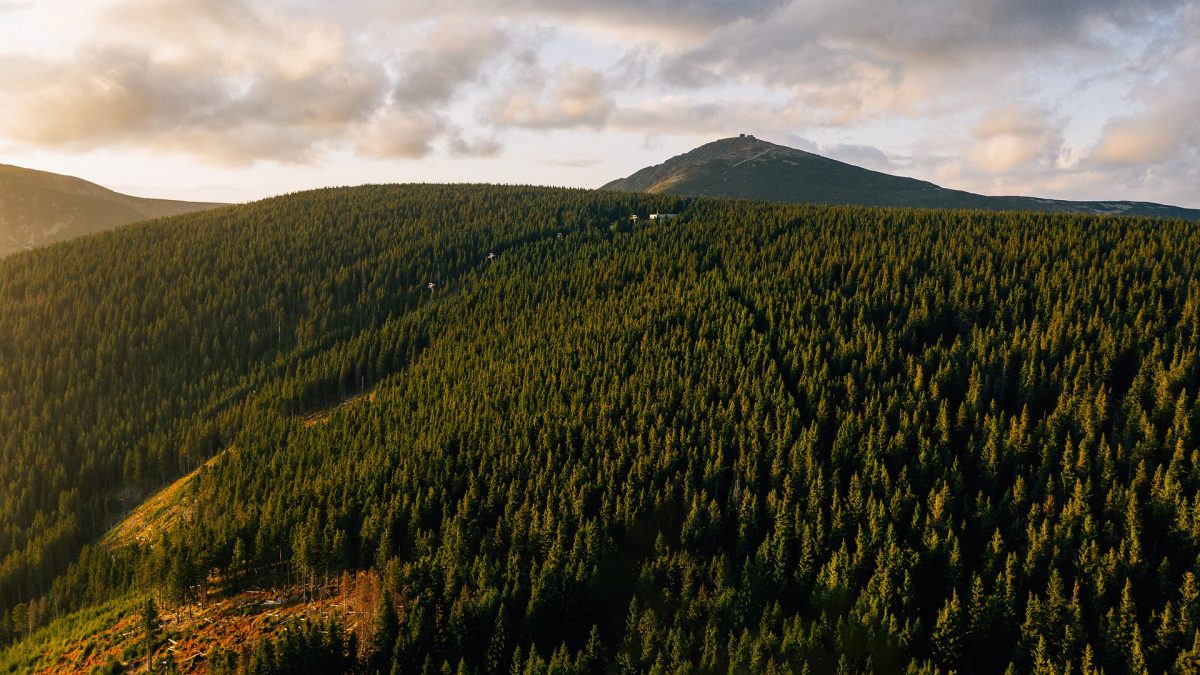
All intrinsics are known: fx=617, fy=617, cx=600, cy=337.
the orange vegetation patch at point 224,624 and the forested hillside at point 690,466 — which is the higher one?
the forested hillside at point 690,466

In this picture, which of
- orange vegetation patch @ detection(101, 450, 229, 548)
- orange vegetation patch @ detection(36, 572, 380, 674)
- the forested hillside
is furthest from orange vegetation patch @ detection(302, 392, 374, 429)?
orange vegetation patch @ detection(36, 572, 380, 674)

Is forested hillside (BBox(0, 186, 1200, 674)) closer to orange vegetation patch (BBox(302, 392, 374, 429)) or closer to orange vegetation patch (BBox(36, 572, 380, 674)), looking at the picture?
orange vegetation patch (BBox(302, 392, 374, 429))

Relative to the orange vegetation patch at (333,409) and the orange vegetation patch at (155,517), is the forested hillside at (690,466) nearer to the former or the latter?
the orange vegetation patch at (333,409)

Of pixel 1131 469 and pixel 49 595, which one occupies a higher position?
pixel 1131 469

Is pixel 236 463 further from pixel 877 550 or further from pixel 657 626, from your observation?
pixel 877 550

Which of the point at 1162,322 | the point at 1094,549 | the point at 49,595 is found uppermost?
the point at 1162,322

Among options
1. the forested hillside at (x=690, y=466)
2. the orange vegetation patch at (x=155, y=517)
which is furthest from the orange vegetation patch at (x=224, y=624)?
the orange vegetation patch at (x=155, y=517)

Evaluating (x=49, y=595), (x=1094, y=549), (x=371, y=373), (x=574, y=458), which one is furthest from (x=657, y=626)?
(x=371, y=373)

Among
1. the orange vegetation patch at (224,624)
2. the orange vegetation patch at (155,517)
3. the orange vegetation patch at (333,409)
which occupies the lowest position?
the orange vegetation patch at (155,517)
